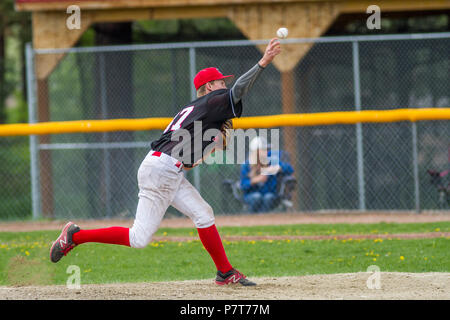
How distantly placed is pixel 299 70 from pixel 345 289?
324 inches

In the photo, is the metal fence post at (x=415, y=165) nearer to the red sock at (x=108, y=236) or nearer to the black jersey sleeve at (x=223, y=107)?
the black jersey sleeve at (x=223, y=107)

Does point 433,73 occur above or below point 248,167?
above

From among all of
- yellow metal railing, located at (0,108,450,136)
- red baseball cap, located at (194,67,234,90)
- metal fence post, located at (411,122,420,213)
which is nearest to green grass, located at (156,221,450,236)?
metal fence post, located at (411,122,420,213)

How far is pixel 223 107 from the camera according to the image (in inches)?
218

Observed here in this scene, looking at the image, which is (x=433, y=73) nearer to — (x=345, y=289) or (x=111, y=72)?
(x=111, y=72)

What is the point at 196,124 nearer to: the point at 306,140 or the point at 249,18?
the point at 306,140

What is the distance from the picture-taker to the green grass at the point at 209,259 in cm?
735

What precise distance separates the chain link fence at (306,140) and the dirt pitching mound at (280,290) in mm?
4466

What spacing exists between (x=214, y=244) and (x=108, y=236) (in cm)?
87

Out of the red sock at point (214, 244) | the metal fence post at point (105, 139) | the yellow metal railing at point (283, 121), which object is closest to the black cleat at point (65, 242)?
the red sock at point (214, 244)

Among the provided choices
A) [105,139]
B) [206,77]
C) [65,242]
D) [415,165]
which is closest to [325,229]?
[415,165]

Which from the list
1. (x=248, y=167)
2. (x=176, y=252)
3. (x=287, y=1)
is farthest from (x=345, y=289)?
(x=287, y=1)

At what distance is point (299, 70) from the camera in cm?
1362

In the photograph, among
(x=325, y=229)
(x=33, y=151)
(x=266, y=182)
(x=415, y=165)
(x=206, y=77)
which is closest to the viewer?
(x=206, y=77)
